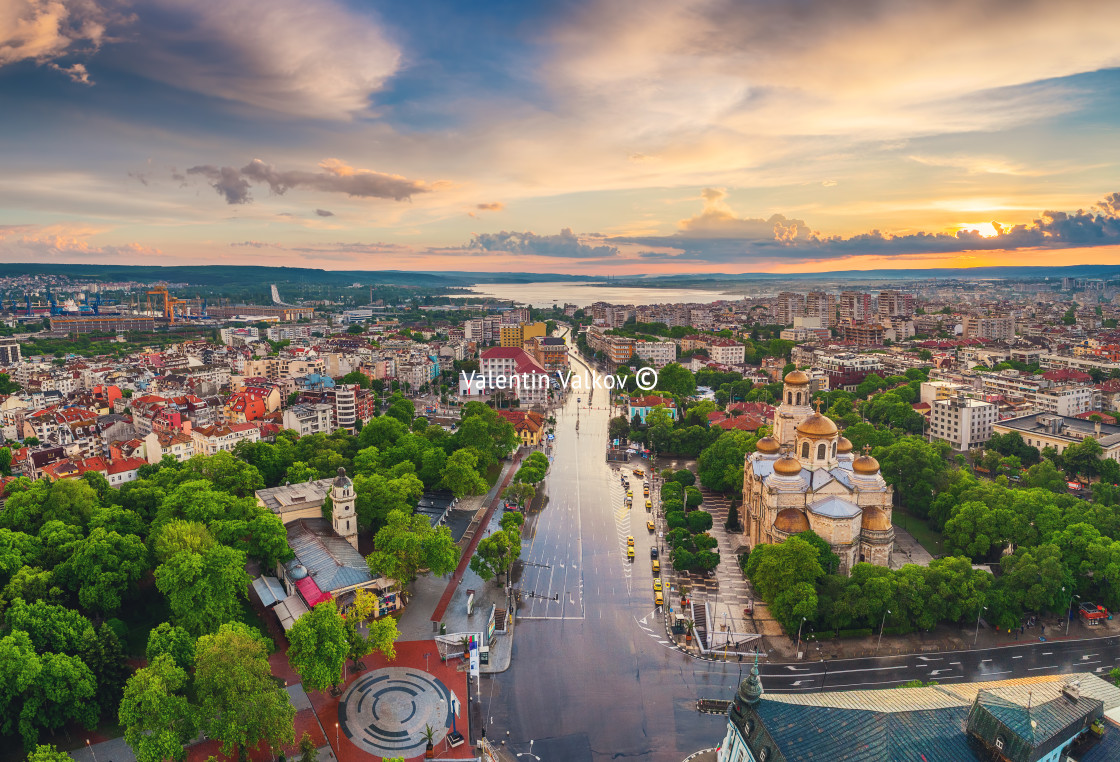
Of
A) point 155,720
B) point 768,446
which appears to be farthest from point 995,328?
point 155,720

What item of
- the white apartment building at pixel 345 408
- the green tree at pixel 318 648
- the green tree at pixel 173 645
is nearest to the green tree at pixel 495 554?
the green tree at pixel 318 648

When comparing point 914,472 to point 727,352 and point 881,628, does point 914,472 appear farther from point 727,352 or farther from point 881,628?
point 727,352

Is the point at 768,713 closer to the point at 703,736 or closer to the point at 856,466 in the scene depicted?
the point at 703,736

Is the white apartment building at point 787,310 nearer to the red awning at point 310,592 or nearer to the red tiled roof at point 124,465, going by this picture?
the red tiled roof at point 124,465

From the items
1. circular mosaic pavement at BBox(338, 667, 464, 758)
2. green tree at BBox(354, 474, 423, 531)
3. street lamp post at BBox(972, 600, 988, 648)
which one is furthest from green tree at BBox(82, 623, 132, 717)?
street lamp post at BBox(972, 600, 988, 648)

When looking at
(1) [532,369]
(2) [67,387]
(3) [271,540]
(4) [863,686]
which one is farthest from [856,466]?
(2) [67,387]

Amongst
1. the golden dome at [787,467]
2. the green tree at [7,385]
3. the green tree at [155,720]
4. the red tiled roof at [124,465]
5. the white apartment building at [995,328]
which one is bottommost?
the green tree at [155,720]

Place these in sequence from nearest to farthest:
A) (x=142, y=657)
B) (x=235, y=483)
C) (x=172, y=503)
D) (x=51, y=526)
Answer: (x=142, y=657) → (x=51, y=526) → (x=172, y=503) → (x=235, y=483)
